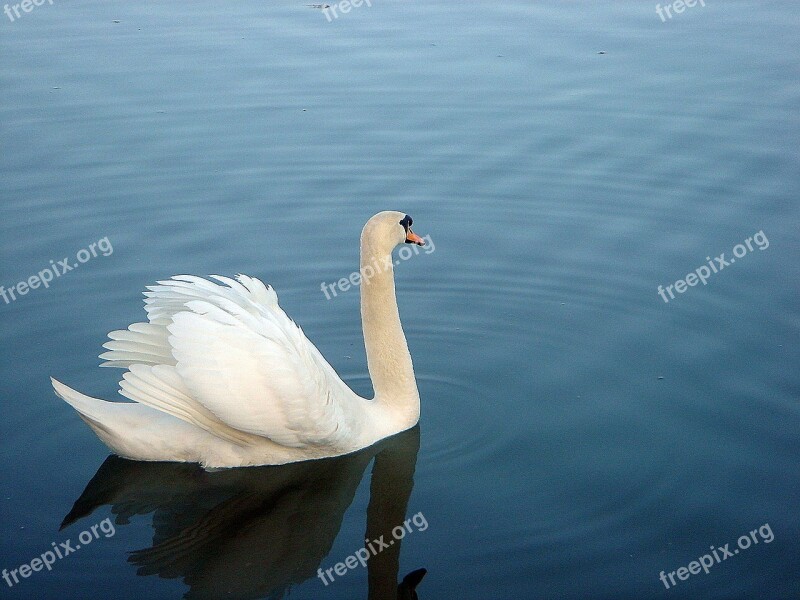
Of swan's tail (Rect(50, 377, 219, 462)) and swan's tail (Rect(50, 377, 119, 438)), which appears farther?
swan's tail (Rect(50, 377, 219, 462))

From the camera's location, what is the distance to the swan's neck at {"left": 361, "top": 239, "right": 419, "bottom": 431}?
8078 mm

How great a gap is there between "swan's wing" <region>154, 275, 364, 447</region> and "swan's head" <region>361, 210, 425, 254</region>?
0.83m

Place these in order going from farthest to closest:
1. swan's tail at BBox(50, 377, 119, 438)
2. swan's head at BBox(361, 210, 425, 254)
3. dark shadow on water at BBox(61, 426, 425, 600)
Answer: swan's head at BBox(361, 210, 425, 254)
swan's tail at BBox(50, 377, 119, 438)
dark shadow on water at BBox(61, 426, 425, 600)

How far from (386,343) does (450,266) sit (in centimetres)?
227

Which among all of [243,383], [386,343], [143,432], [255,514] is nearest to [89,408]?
[143,432]

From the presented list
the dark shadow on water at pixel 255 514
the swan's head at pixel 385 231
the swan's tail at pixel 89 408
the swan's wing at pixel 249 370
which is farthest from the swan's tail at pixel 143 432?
the swan's head at pixel 385 231

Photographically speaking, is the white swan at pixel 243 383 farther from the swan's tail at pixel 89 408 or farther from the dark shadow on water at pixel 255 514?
the dark shadow on water at pixel 255 514

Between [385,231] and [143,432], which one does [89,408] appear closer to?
[143,432]

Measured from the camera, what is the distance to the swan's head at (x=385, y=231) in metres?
7.99

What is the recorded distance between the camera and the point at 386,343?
26.9 ft

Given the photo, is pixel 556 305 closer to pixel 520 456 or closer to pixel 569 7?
pixel 520 456

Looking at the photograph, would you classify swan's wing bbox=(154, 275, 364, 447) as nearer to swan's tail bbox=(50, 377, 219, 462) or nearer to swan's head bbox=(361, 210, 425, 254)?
swan's tail bbox=(50, 377, 219, 462)

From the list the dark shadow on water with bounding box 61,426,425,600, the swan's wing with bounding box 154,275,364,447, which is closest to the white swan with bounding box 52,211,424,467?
the swan's wing with bounding box 154,275,364,447

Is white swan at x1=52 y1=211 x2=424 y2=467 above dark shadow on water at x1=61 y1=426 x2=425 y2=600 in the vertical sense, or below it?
above
